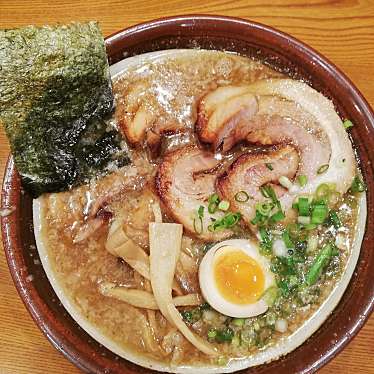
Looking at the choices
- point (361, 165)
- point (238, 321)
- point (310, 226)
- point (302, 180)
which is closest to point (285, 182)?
point (302, 180)

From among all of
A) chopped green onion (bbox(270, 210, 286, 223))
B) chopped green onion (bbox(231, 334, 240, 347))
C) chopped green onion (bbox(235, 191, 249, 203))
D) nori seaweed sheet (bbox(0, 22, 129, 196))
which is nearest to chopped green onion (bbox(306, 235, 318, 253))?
chopped green onion (bbox(270, 210, 286, 223))

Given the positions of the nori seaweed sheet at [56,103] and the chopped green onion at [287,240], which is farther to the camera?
the chopped green onion at [287,240]

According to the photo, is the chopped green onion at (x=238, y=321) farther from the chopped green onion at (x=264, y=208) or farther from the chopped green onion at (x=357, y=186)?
the chopped green onion at (x=357, y=186)

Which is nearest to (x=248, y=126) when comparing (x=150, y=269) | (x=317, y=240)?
(x=317, y=240)

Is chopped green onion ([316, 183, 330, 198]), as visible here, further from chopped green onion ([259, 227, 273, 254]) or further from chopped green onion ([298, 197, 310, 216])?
chopped green onion ([259, 227, 273, 254])

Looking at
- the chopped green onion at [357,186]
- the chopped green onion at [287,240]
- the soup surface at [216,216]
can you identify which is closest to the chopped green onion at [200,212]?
the soup surface at [216,216]

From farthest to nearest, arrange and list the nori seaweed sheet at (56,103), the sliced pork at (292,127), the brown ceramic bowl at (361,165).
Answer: the sliced pork at (292,127), the brown ceramic bowl at (361,165), the nori seaweed sheet at (56,103)
